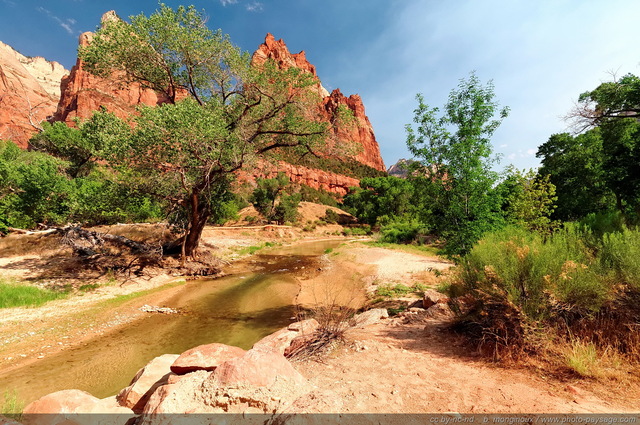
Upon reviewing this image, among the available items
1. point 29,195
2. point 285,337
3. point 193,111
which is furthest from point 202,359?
point 29,195

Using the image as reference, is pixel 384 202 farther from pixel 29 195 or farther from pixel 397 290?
pixel 29 195

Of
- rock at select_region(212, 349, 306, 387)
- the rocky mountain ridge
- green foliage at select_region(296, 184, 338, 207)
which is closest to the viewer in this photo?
rock at select_region(212, 349, 306, 387)

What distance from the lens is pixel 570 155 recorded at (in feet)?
79.9

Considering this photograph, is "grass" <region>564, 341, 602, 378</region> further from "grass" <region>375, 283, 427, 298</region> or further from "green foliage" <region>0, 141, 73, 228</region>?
"green foliage" <region>0, 141, 73, 228</region>

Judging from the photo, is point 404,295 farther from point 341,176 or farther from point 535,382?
point 341,176

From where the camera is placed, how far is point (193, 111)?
11.7 metres

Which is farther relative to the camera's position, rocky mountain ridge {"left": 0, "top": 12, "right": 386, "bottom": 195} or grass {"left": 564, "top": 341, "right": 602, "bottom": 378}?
rocky mountain ridge {"left": 0, "top": 12, "right": 386, "bottom": 195}

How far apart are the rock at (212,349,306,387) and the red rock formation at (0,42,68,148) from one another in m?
53.1

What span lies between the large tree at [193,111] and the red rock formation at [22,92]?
38388mm

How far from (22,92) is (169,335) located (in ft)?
386

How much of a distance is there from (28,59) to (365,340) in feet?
658

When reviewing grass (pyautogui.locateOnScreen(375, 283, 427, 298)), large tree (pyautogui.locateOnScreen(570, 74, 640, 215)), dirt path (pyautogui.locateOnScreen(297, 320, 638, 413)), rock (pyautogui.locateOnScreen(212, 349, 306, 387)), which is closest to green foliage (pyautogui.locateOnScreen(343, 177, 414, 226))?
large tree (pyautogui.locateOnScreen(570, 74, 640, 215))

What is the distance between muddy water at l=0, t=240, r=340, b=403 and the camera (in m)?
5.23

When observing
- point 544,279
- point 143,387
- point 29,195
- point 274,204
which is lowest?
point 143,387
